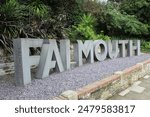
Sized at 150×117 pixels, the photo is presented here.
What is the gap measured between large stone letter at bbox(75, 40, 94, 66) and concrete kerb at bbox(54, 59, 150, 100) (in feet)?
4.65

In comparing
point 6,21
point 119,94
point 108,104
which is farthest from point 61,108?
point 6,21

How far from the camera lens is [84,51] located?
6.74m

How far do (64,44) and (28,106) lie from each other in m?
2.80

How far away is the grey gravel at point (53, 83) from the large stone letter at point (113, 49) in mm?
1559

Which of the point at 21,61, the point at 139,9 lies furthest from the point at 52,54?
the point at 139,9

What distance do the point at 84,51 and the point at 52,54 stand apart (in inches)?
64.5

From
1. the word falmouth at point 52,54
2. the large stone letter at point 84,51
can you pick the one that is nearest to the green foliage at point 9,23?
the word falmouth at point 52,54

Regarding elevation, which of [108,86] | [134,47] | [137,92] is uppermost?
[134,47]

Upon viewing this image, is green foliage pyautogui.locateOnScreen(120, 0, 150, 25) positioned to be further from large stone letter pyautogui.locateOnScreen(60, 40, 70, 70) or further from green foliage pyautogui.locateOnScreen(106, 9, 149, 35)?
large stone letter pyautogui.locateOnScreen(60, 40, 70, 70)

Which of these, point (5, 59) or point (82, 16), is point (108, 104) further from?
point (82, 16)

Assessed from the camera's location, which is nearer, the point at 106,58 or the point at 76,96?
the point at 76,96

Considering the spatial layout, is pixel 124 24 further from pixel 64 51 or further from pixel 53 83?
pixel 53 83

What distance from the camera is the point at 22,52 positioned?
14.6 feet

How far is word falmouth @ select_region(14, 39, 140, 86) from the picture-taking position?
4.49 metres
